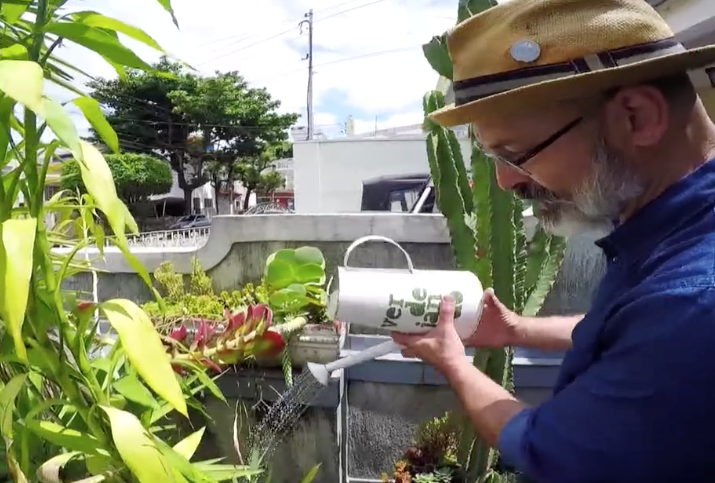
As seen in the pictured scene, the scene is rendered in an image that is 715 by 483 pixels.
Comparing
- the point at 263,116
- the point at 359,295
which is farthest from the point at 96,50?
the point at 263,116

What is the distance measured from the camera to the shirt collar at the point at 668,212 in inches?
29.7

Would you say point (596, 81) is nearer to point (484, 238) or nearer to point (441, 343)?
point (441, 343)

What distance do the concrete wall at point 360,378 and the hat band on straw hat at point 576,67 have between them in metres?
1.39

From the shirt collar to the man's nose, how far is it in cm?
17

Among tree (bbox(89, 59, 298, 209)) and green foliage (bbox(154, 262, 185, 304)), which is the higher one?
tree (bbox(89, 59, 298, 209))

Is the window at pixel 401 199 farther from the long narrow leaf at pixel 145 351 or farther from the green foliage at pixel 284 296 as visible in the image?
the long narrow leaf at pixel 145 351

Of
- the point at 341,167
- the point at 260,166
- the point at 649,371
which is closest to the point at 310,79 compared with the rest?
A: the point at 260,166

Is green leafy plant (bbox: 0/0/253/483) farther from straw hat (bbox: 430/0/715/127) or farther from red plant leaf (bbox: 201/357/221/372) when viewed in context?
red plant leaf (bbox: 201/357/221/372)

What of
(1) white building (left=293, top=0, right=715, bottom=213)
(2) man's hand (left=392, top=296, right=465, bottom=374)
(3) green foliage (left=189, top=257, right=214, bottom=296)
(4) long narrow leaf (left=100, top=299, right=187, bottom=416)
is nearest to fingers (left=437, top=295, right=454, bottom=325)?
(2) man's hand (left=392, top=296, right=465, bottom=374)

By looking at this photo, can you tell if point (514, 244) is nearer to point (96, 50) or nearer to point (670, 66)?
point (670, 66)

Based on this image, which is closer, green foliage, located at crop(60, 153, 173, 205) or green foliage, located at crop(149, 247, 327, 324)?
green foliage, located at crop(149, 247, 327, 324)

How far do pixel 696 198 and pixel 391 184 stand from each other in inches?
239

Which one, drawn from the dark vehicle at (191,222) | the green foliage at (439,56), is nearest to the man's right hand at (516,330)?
the green foliage at (439,56)

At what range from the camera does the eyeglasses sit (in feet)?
2.72
